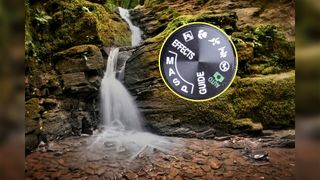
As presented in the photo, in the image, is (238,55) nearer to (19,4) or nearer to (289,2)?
(289,2)

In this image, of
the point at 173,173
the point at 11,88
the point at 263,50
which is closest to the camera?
the point at 11,88

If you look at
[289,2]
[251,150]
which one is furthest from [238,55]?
[251,150]

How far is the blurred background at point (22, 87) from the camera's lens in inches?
73.7

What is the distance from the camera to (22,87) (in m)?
2.00

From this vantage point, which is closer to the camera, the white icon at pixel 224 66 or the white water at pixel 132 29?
the white icon at pixel 224 66

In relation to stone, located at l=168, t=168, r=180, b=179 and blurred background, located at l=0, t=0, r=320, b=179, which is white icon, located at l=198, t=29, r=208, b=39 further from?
stone, located at l=168, t=168, r=180, b=179

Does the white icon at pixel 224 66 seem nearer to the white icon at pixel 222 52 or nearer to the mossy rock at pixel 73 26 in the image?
the white icon at pixel 222 52

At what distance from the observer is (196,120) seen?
2500mm

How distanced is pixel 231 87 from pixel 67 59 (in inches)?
56.4

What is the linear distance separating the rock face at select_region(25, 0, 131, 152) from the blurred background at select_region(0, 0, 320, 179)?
46cm

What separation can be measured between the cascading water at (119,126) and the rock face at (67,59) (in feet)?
0.28

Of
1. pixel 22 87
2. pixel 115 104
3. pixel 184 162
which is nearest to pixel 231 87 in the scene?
pixel 184 162

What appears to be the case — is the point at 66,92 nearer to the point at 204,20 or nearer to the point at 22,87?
the point at 22,87

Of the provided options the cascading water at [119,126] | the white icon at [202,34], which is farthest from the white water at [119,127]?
the white icon at [202,34]
